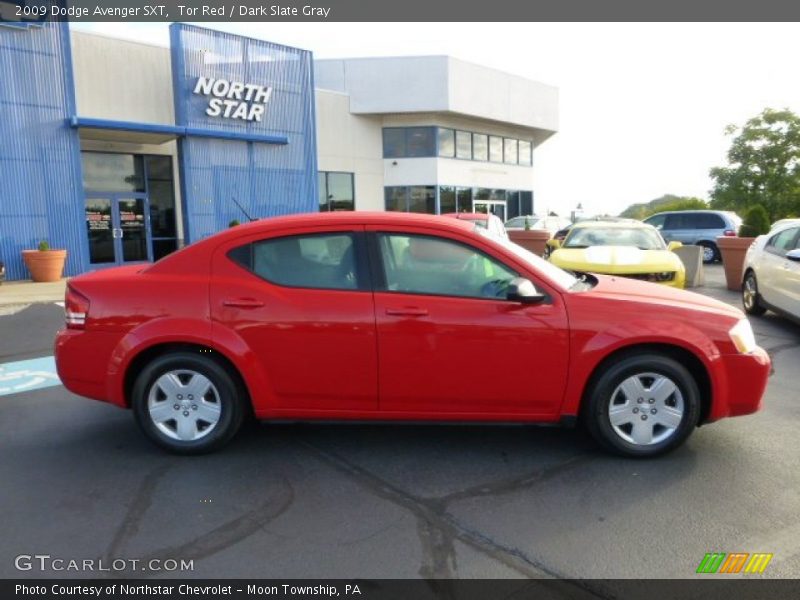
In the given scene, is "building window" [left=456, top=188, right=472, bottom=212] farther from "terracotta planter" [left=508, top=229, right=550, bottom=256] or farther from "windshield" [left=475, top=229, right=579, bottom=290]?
"windshield" [left=475, top=229, right=579, bottom=290]

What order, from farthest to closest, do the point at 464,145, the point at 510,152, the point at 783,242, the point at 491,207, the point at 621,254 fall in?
the point at 510,152 < the point at 491,207 < the point at 464,145 < the point at 621,254 < the point at 783,242

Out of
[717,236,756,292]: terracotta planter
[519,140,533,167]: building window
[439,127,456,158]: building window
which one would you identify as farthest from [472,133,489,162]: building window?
[717,236,756,292]: terracotta planter

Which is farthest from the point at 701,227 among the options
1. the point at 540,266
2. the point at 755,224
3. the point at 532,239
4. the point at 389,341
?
the point at 389,341

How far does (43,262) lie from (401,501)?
1416cm

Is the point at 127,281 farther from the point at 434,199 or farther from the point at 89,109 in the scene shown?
the point at 434,199

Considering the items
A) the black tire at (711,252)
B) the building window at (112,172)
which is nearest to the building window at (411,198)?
the building window at (112,172)

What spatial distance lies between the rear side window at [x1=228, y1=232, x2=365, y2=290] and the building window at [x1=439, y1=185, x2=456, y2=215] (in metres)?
24.5

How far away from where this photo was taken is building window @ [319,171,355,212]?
2553 cm

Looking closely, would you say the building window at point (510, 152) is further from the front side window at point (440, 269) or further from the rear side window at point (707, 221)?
the front side window at point (440, 269)

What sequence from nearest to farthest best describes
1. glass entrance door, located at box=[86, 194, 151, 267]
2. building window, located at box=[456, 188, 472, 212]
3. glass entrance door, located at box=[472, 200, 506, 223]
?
glass entrance door, located at box=[86, 194, 151, 267] → building window, located at box=[456, 188, 472, 212] → glass entrance door, located at box=[472, 200, 506, 223]

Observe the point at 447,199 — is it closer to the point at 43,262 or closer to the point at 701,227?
the point at 701,227

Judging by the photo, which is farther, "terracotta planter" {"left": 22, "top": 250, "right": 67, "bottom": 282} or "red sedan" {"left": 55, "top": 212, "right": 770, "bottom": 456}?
"terracotta planter" {"left": 22, "top": 250, "right": 67, "bottom": 282}

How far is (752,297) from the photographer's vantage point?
922 cm

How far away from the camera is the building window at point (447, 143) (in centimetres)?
2819
